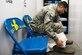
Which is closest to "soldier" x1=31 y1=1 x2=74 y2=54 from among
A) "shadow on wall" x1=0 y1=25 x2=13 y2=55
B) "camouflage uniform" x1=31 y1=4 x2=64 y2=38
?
"camouflage uniform" x1=31 y1=4 x2=64 y2=38

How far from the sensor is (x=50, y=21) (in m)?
2.03

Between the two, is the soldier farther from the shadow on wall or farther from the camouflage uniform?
the shadow on wall

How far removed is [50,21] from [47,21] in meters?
0.04

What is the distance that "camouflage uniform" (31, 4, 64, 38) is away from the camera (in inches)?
79.0

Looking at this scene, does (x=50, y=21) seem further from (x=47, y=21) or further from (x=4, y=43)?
(x=4, y=43)

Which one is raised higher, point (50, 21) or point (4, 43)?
point (50, 21)

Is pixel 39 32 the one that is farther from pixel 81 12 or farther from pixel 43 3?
pixel 43 3

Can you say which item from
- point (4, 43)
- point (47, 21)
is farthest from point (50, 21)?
point (4, 43)

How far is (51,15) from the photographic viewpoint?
6.86ft

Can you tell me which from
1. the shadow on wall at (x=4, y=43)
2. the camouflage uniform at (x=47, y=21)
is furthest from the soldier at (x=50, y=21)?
the shadow on wall at (x=4, y=43)

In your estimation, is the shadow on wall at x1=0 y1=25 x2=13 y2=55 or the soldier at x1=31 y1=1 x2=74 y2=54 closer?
the shadow on wall at x1=0 y1=25 x2=13 y2=55

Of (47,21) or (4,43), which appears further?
(47,21)

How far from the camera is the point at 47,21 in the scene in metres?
2.03

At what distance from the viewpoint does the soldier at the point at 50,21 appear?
2.01 metres
